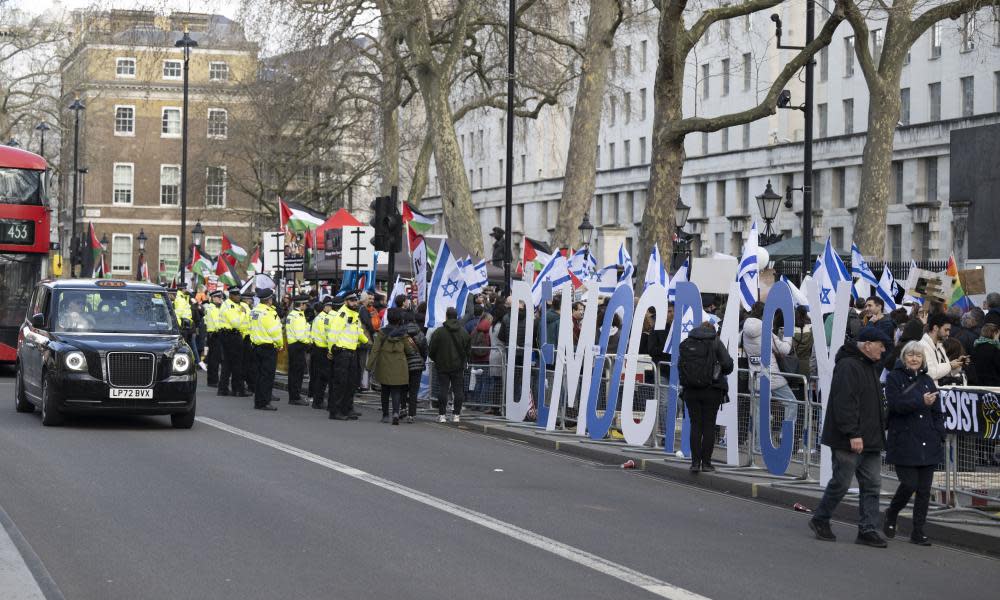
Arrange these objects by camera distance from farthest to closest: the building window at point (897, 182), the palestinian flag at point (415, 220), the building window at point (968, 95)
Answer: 1. the building window at point (897, 182)
2. the building window at point (968, 95)
3. the palestinian flag at point (415, 220)

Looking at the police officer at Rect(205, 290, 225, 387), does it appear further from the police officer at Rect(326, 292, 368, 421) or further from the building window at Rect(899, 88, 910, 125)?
the building window at Rect(899, 88, 910, 125)

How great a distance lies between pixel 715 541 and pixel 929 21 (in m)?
20.7

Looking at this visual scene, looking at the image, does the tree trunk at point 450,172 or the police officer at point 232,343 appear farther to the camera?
the tree trunk at point 450,172

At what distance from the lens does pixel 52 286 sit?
19.9 metres

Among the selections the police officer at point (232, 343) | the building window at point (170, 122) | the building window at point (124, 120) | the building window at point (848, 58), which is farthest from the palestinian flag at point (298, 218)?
the building window at point (124, 120)

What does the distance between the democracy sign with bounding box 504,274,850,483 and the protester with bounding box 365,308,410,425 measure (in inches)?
58.2

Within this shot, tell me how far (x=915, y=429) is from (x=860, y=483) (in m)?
0.58

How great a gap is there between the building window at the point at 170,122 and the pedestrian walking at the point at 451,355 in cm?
7512

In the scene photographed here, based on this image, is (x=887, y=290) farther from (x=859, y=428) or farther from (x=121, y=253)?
(x=121, y=253)

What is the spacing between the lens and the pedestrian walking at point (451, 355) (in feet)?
70.2

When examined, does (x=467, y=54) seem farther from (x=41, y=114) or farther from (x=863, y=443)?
(x=41, y=114)

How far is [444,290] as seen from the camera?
952 inches

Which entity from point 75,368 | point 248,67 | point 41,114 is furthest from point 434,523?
point 41,114

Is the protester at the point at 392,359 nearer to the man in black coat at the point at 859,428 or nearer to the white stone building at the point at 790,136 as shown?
the man in black coat at the point at 859,428
